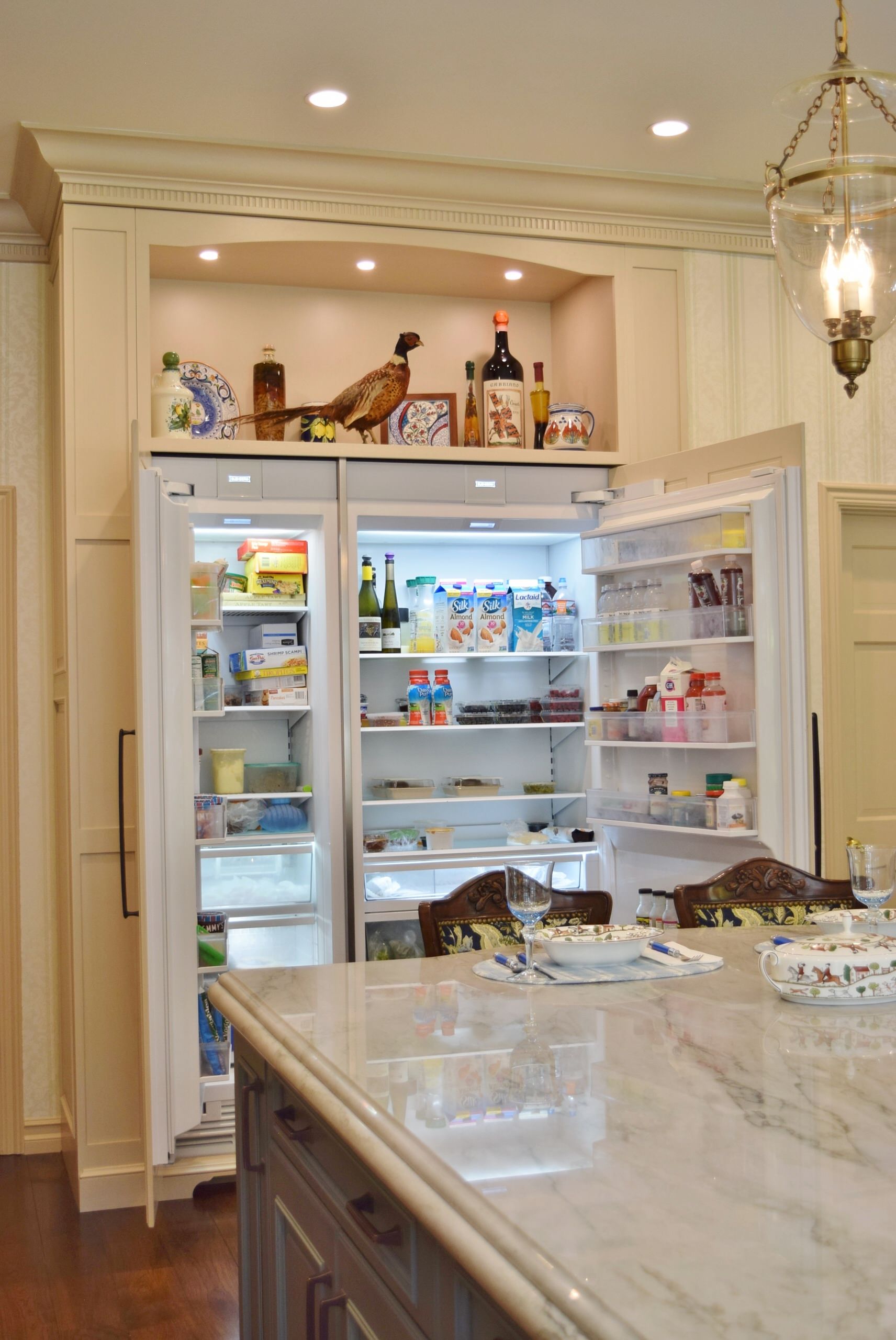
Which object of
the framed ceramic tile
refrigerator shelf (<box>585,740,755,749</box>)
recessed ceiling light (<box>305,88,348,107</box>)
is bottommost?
refrigerator shelf (<box>585,740,755,749</box>)

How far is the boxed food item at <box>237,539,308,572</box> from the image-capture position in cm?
411

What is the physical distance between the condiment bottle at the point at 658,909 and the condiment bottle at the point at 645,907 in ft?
0.04

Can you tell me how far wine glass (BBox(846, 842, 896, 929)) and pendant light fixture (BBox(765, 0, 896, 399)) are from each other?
0.77 m

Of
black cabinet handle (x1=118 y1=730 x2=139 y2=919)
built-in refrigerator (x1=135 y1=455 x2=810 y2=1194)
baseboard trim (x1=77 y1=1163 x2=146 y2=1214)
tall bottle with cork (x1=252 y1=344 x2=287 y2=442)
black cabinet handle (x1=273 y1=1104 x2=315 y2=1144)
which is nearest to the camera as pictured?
black cabinet handle (x1=273 y1=1104 x2=315 y2=1144)

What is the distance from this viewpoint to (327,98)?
11.3ft

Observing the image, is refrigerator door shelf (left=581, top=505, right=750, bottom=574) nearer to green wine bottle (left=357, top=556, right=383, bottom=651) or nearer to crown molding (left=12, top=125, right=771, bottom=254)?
green wine bottle (left=357, top=556, right=383, bottom=651)

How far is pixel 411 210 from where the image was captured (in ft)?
13.3

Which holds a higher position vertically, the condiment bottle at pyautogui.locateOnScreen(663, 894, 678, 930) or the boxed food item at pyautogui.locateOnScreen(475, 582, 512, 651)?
the boxed food item at pyautogui.locateOnScreen(475, 582, 512, 651)

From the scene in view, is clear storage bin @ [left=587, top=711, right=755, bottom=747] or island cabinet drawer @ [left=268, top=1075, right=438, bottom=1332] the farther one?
clear storage bin @ [left=587, top=711, right=755, bottom=747]

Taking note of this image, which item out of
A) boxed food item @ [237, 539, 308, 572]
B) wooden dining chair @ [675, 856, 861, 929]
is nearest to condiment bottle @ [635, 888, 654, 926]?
wooden dining chair @ [675, 856, 861, 929]

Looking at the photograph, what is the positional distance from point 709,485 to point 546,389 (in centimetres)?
112

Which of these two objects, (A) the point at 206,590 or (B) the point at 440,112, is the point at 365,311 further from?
(A) the point at 206,590

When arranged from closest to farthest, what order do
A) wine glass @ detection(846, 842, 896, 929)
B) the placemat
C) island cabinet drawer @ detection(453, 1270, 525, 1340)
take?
1. island cabinet drawer @ detection(453, 1270, 525, 1340)
2. the placemat
3. wine glass @ detection(846, 842, 896, 929)

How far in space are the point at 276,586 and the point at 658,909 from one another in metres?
1.60
